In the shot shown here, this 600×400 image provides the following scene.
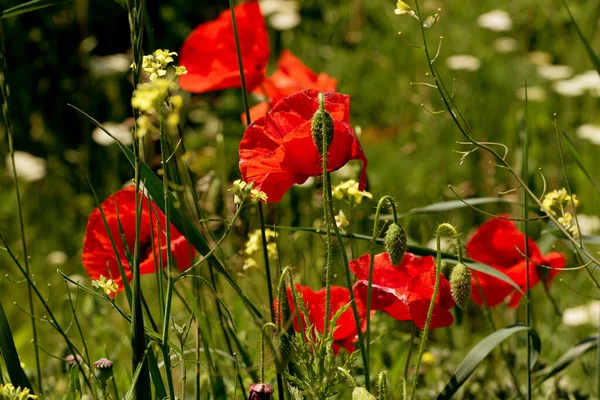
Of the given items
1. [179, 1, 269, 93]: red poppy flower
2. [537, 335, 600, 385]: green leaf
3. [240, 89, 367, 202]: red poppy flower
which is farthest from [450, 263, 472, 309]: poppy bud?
[179, 1, 269, 93]: red poppy flower

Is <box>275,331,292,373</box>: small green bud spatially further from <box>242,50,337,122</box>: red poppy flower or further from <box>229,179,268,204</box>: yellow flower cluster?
<box>242,50,337,122</box>: red poppy flower

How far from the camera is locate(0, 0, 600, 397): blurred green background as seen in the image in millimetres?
3205

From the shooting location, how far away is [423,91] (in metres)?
3.72

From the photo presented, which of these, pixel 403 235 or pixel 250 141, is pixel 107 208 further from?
pixel 403 235

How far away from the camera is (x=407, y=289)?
126 cm

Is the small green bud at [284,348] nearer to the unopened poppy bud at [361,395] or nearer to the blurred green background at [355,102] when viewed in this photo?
the unopened poppy bud at [361,395]

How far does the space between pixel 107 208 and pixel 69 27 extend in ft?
8.80

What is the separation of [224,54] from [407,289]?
71 cm

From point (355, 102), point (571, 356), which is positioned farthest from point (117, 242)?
point (355, 102)

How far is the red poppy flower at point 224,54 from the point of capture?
5.77ft

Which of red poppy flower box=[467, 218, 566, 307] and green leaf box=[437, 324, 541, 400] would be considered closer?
green leaf box=[437, 324, 541, 400]

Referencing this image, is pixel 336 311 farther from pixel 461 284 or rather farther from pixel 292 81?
pixel 292 81

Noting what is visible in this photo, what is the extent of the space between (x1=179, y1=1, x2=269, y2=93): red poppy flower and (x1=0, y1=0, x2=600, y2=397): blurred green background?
90cm

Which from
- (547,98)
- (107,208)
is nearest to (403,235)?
(107,208)
